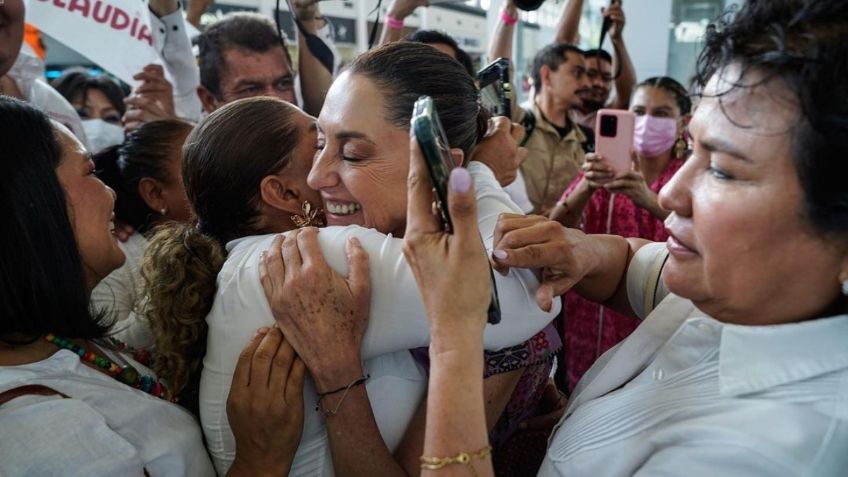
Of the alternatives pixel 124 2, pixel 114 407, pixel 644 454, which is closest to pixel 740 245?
pixel 644 454

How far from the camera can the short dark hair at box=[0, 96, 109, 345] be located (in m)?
1.14

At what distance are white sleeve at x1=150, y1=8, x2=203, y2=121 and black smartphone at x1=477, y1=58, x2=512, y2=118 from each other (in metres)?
1.84

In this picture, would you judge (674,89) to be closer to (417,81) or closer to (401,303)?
(417,81)

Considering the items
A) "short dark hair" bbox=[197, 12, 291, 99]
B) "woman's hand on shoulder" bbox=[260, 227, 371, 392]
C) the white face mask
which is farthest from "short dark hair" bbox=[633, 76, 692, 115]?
the white face mask

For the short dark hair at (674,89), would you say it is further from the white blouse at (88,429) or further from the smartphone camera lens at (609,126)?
the white blouse at (88,429)

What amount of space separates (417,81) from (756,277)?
0.78 metres

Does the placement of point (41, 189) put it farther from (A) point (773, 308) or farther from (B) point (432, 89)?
(A) point (773, 308)

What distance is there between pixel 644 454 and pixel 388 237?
1.89ft

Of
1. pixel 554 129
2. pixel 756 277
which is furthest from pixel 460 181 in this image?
pixel 554 129

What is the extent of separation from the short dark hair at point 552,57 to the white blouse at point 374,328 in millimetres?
2694

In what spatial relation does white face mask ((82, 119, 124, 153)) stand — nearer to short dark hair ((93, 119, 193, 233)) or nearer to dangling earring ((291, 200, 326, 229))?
short dark hair ((93, 119, 193, 233))

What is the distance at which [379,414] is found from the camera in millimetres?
1195

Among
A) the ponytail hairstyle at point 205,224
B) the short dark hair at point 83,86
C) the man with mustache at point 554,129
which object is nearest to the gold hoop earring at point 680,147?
the man with mustache at point 554,129

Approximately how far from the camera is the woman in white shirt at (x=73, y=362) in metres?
1.02
